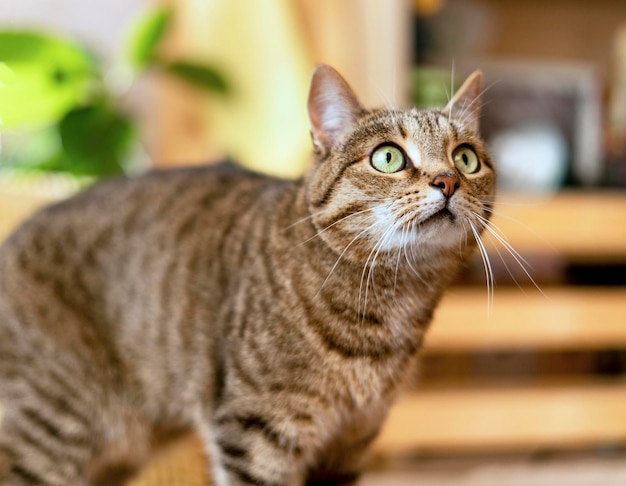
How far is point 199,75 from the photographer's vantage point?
6.23ft

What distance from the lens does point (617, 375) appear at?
2.24 meters

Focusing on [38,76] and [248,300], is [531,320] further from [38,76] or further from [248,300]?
[38,76]

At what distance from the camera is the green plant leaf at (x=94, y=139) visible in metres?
1.70

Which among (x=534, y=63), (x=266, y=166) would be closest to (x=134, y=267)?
(x=266, y=166)

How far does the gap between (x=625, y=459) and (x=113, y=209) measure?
1.74 meters

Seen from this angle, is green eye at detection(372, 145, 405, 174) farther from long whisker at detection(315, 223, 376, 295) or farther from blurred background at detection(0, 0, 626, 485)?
blurred background at detection(0, 0, 626, 485)

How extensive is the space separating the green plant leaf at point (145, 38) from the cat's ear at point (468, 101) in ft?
3.36

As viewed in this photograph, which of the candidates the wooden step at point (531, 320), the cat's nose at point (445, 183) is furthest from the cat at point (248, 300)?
the wooden step at point (531, 320)

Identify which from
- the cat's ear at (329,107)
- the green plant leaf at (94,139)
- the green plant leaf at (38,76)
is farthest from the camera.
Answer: the green plant leaf at (94,139)

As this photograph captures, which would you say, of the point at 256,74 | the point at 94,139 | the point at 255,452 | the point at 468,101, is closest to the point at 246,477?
the point at 255,452

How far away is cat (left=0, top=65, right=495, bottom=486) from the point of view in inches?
36.1

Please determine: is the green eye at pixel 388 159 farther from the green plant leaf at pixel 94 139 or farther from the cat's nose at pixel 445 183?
the green plant leaf at pixel 94 139

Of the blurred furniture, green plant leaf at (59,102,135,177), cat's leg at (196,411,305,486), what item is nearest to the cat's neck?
cat's leg at (196,411,305,486)

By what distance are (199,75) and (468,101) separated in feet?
3.55
